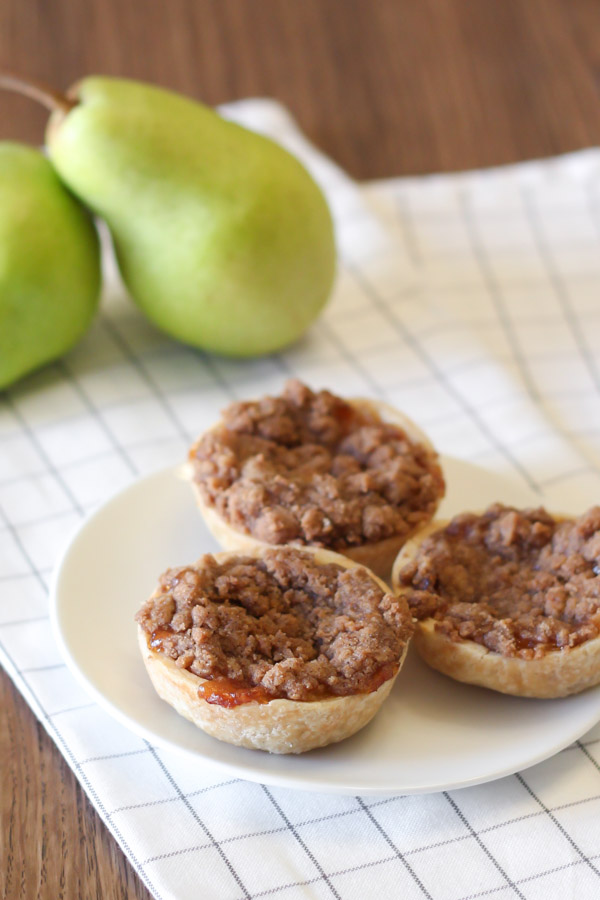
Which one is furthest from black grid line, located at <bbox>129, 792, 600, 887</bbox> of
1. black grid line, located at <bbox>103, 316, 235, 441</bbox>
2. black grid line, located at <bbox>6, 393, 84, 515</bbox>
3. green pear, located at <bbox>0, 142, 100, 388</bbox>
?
green pear, located at <bbox>0, 142, 100, 388</bbox>

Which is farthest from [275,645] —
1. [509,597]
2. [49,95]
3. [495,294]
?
[495,294]

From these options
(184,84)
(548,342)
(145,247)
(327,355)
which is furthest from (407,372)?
(184,84)

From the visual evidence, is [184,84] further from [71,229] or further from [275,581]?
[275,581]

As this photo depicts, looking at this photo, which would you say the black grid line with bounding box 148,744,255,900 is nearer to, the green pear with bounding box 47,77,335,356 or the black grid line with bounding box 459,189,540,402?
the green pear with bounding box 47,77,335,356

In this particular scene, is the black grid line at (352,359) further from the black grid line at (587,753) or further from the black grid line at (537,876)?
the black grid line at (537,876)

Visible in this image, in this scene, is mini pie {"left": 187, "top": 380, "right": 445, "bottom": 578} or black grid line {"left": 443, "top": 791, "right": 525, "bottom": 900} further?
mini pie {"left": 187, "top": 380, "right": 445, "bottom": 578}

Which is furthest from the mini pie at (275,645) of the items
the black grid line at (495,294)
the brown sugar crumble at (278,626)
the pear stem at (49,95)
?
the pear stem at (49,95)
